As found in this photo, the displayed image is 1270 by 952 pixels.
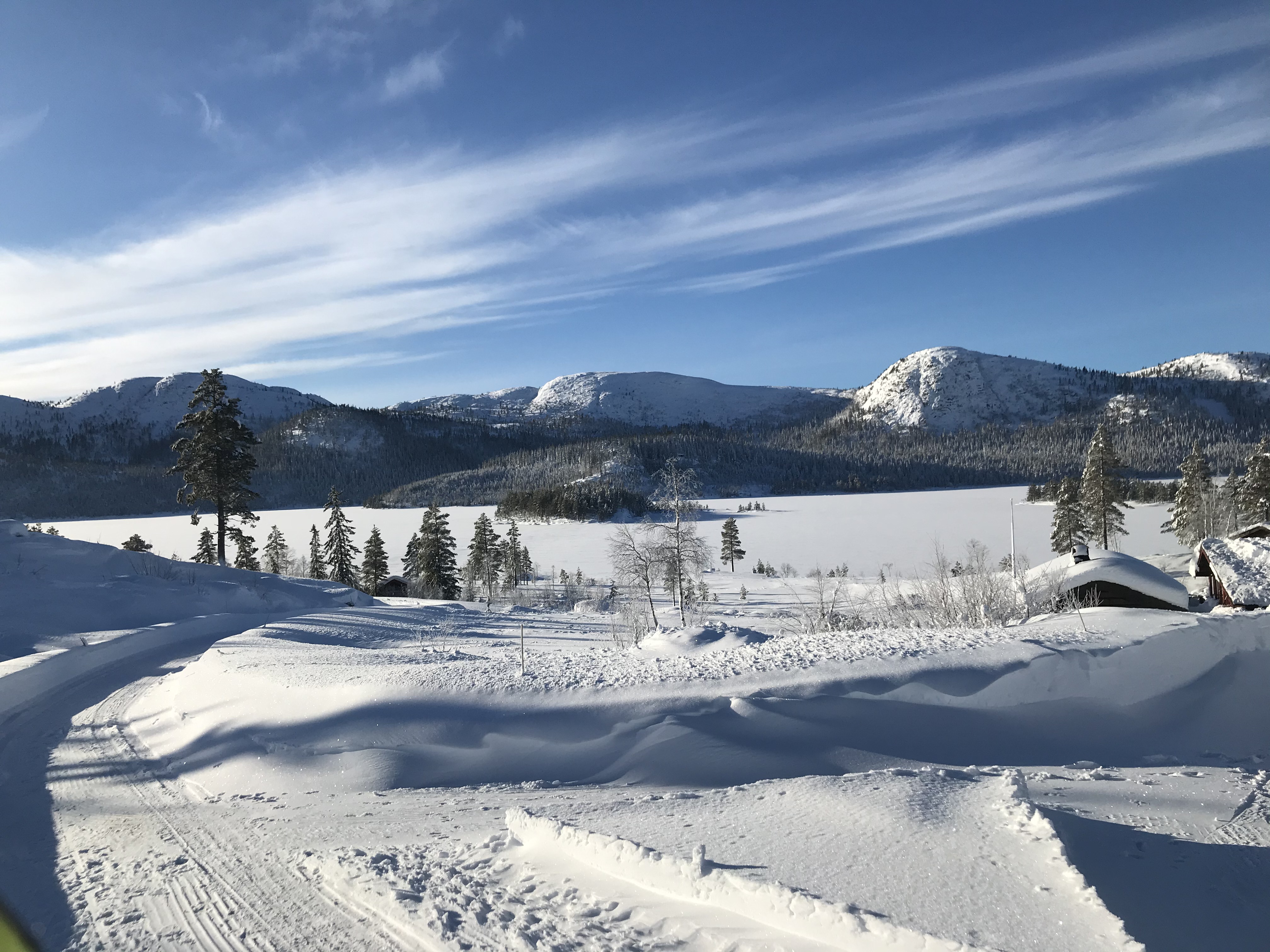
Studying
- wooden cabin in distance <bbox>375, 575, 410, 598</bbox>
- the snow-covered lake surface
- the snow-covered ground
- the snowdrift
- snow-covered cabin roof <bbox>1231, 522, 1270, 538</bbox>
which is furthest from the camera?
the snow-covered ground

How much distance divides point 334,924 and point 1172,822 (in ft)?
18.9

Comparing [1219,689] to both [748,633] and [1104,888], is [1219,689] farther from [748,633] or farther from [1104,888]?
[1104,888]

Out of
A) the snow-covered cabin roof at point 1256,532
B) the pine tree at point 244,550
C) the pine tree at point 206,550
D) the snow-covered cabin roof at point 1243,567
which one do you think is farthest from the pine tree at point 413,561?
the snow-covered cabin roof at point 1256,532

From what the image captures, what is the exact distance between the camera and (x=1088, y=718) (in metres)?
7.91

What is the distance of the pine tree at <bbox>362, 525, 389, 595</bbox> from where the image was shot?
47781 mm

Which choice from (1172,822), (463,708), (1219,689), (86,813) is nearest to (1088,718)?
(1219,689)

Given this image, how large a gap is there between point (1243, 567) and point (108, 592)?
3395 centimetres

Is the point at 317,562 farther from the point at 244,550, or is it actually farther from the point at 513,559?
the point at 513,559

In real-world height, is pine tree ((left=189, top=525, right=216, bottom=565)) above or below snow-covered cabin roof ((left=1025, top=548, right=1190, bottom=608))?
above

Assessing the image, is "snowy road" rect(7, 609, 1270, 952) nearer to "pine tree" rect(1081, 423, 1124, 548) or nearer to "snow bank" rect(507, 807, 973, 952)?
"snow bank" rect(507, 807, 973, 952)

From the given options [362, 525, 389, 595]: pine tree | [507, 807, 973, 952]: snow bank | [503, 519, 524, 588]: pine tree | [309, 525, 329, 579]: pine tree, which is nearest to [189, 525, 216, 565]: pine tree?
[309, 525, 329, 579]: pine tree

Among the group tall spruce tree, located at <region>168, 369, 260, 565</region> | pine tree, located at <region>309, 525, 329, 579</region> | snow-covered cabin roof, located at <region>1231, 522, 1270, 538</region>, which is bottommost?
pine tree, located at <region>309, 525, 329, 579</region>

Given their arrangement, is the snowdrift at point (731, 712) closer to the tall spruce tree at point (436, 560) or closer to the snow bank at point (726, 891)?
the snow bank at point (726, 891)

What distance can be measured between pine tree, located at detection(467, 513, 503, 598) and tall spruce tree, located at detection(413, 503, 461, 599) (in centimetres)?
304
